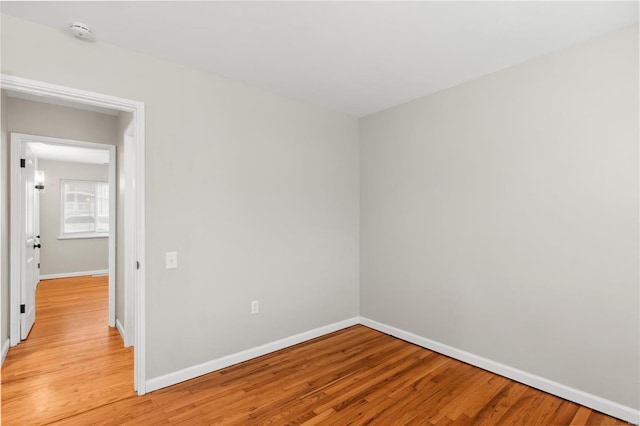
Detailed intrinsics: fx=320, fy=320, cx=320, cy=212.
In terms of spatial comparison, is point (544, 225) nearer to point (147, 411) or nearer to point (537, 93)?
point (537, 93)

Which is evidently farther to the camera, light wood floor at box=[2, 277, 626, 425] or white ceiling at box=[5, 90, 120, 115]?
white ceiling at box=[5, 90, 120, 115]

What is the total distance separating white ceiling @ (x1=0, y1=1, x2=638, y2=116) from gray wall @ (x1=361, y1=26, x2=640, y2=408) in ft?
1.03

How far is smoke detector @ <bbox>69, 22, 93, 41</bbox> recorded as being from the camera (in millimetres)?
1980

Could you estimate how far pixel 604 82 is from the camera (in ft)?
6.90

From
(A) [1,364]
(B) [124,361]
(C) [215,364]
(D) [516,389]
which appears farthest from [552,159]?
(A) [1,364]

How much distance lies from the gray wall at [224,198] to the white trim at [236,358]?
50 mm

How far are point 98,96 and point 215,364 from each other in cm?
223

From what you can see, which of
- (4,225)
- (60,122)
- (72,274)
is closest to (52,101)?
(60,122)

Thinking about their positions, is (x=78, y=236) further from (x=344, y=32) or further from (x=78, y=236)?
(x=344, y=32)

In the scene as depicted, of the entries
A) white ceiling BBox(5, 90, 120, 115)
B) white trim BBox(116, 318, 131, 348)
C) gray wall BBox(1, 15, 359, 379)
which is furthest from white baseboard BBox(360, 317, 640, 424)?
white ceiling BBox(5, 90, 120, 115)

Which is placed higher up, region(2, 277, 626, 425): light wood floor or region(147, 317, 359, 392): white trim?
region(147, 317, 359, 392): white trim

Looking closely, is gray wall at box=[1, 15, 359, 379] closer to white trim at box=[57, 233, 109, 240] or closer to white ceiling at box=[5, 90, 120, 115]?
white ceiling at box=[5, 90, 120, 115]

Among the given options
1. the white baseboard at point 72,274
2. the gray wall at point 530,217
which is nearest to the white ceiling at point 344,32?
the gray wall at point 530,217

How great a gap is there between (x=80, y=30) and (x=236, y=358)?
106 inches
